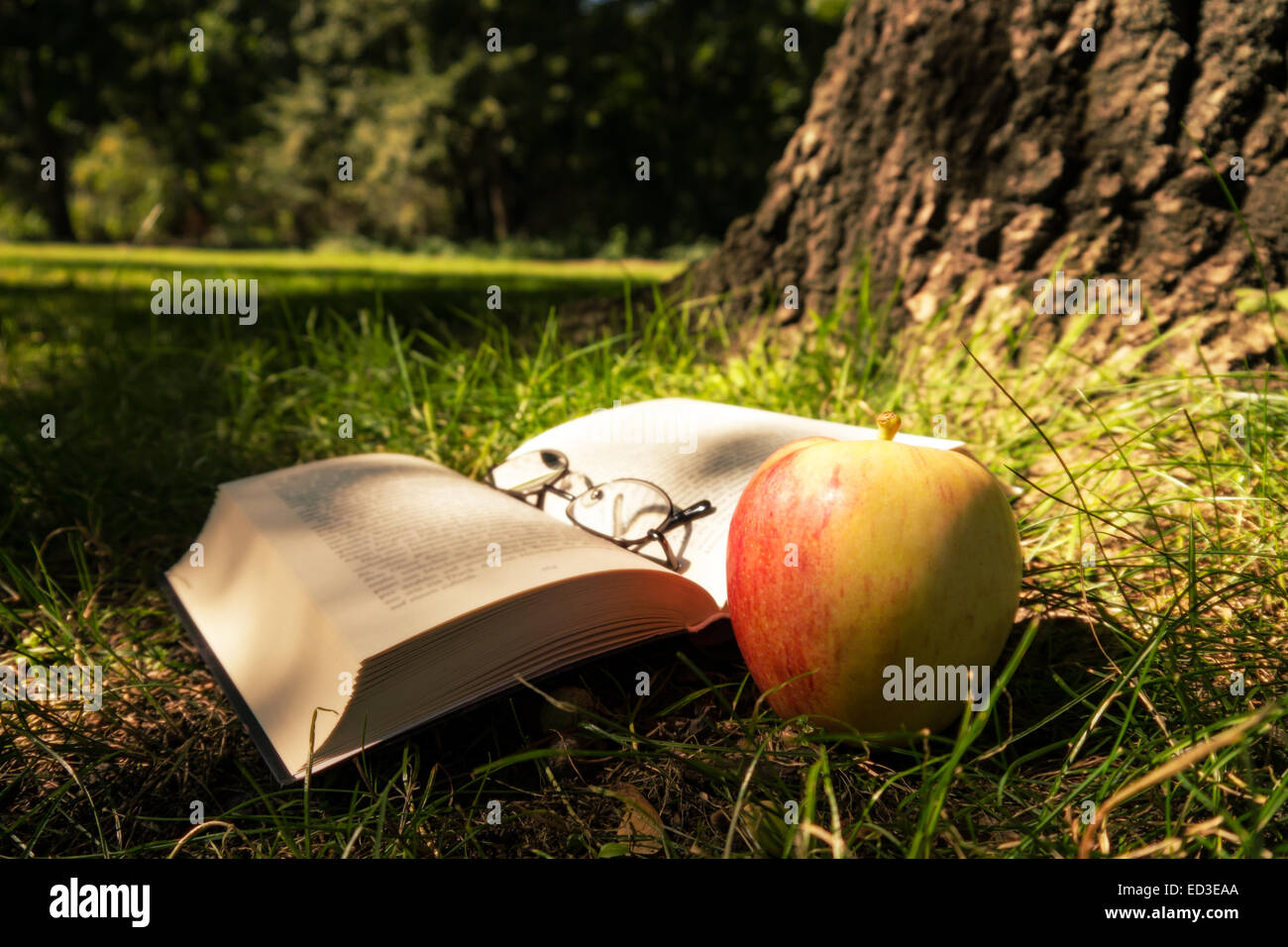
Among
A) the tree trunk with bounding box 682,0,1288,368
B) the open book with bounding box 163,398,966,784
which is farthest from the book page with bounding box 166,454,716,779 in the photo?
the tree trunk with bounding box 682,0,1288,368

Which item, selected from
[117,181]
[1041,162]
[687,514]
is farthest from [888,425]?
[117,181]

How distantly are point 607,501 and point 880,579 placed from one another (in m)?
0.66

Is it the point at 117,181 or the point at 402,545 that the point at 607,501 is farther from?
the point at 117,181

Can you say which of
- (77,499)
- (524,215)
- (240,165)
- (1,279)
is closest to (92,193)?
(240,165)

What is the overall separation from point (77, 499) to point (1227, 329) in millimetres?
2851

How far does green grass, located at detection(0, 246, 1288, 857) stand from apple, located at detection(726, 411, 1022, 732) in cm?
7

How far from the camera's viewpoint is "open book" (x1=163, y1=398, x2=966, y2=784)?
43.5 inches

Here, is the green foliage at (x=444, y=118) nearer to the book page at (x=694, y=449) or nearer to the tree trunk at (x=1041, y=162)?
the tree trunk at (x=1041, y=162)

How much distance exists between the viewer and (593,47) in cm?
2495

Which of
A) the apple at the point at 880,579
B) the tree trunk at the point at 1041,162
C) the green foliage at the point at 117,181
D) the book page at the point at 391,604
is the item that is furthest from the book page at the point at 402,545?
the green foliage at the point at 117,181

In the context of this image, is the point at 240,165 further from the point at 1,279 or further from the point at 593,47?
the point at 1,279

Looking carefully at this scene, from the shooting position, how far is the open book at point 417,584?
1.11 metres

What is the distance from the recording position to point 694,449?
65.4 inches
